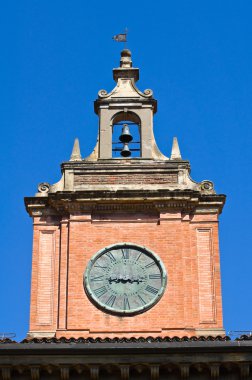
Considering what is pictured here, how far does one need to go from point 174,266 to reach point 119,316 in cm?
214

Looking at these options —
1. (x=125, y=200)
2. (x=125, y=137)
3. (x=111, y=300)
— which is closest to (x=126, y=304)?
(x=111, y=300)

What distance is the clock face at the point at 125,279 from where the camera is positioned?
31.4 m

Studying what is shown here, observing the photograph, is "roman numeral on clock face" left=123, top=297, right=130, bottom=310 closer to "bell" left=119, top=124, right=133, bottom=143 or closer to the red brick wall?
the red brick wall

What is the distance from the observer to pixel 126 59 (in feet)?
123

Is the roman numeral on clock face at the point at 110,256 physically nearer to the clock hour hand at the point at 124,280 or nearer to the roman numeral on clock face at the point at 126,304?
the clock hour hand at the point at 124,280

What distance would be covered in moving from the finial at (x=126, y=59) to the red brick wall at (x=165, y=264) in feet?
20.8

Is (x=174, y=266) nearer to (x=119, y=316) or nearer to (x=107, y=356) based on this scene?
(x=119, y=316)

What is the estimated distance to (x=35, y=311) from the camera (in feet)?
104

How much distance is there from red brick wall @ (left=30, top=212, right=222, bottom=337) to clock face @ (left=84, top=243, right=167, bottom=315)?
0.60 feet

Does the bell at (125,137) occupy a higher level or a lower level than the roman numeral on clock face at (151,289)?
higher

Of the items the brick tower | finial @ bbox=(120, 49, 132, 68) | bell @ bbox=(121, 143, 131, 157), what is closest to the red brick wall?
the brick tower

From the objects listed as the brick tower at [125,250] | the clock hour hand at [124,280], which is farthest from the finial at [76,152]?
the clock hour hand at [124,280]

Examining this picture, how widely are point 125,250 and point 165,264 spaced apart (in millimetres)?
1177

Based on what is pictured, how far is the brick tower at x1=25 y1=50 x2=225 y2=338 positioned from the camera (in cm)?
3119
